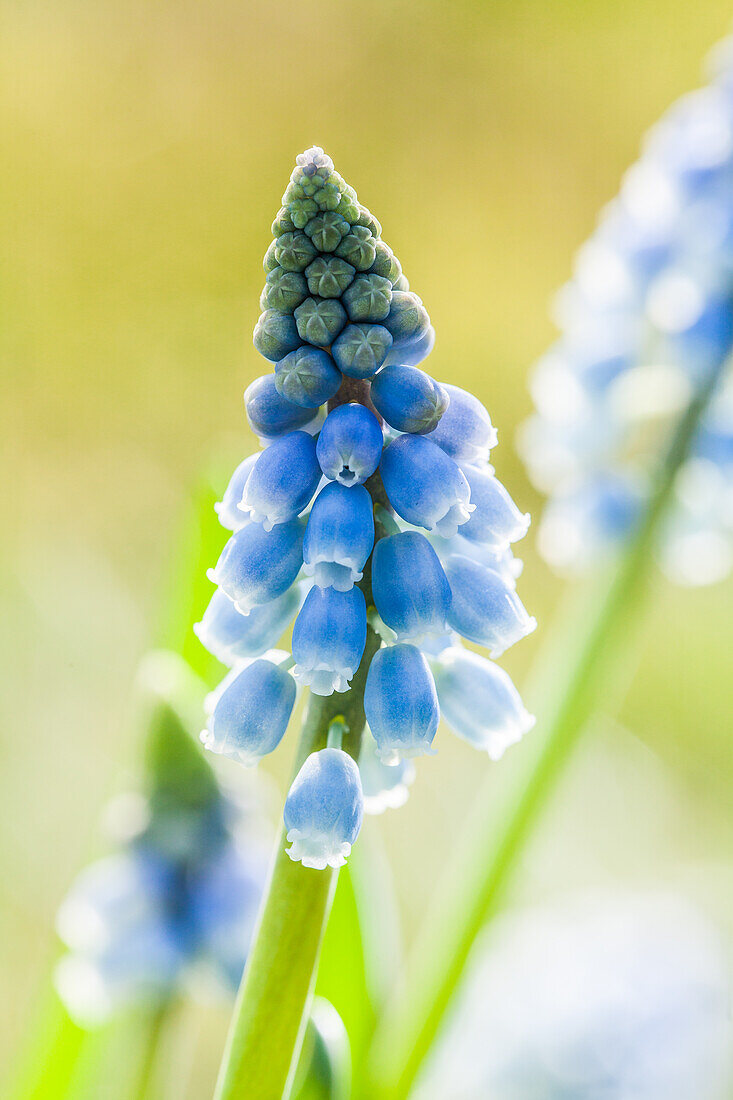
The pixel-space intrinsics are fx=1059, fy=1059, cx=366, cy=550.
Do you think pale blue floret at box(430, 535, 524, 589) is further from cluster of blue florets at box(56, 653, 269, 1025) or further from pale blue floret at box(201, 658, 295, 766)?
cluster of blue florets at box(56, 653, 269, 1025)

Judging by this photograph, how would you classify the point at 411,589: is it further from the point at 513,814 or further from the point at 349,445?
the point at 513,814

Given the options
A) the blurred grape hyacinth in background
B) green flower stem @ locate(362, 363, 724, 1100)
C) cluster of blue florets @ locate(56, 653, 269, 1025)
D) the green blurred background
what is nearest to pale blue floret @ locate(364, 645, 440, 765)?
cluster of blue florets @ locate(56, 653, 269, 1025)

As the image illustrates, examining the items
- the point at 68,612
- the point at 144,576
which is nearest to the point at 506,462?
the point at 144,576

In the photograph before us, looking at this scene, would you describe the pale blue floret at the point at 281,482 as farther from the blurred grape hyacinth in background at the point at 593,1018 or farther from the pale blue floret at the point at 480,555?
the blurred grape hyacinth in background at the point at 593,1018

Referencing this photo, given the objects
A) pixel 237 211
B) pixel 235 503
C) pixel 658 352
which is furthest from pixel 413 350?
pixel 237 211

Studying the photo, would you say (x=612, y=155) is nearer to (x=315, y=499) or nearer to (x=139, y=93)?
(x=139, y=93)
